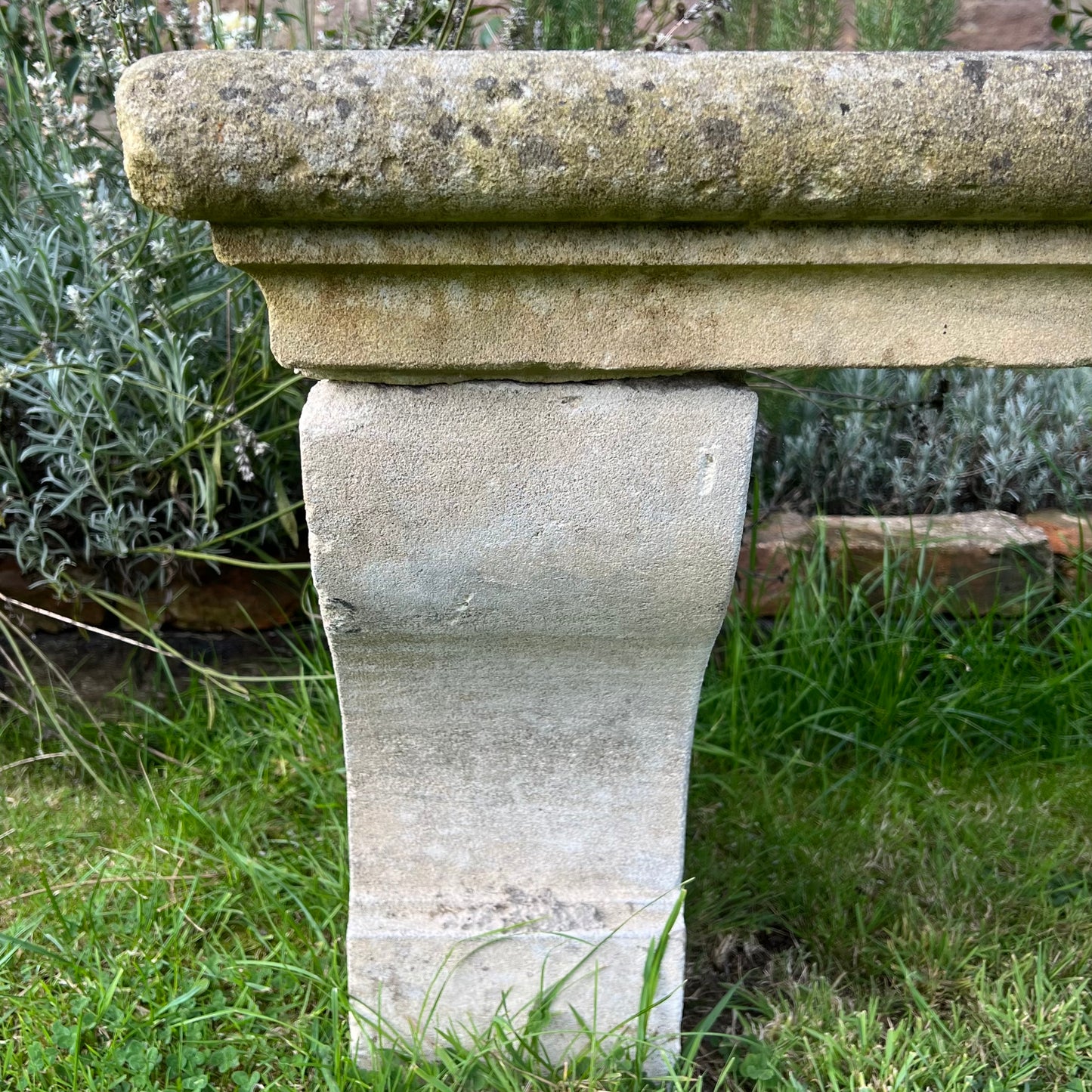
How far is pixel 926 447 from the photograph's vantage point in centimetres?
240

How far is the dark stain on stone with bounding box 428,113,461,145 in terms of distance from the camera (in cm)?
83

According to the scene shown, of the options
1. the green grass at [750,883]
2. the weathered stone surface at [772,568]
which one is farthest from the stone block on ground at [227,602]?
the weathered stone surface at [772,568]

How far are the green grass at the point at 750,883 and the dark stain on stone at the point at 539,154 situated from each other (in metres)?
1.03

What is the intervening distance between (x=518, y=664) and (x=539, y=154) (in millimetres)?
568

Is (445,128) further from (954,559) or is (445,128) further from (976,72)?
(954,559)

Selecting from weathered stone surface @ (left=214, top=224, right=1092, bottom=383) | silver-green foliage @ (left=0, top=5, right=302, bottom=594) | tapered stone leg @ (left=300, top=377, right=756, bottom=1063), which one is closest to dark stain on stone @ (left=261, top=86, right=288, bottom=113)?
weathered stone surface @ (left=214, top=224, right=1092, bottom=383)

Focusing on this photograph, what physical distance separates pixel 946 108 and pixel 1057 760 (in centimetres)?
151

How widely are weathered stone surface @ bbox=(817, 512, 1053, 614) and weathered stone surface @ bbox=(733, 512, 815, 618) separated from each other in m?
0.07

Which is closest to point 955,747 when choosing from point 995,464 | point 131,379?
point 995,464

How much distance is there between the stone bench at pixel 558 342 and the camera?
833 millimetres

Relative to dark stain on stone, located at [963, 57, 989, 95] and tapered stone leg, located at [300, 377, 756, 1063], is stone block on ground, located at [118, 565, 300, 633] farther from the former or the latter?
dark stain on stone, located at [963, 57, 989, 95]

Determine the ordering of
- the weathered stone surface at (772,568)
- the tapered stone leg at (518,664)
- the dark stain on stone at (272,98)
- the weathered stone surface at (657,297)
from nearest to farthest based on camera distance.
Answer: the dark stain on stone at (272,98) → the weathered stone surface at (657,297) → the tapered stone leg at (518,664) → the weathered stone surface at (772,568)

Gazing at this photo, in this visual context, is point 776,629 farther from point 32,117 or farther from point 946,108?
point 32,117

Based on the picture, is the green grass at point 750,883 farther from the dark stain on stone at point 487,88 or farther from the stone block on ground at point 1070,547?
the dark stain on stone at point 487,88
